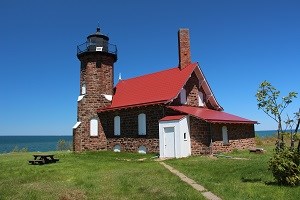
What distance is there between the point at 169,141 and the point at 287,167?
39.0 ft

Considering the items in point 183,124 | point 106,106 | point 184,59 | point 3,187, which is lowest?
point 3,187

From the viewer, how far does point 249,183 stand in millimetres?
11250

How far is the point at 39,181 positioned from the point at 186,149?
10940 millimetres

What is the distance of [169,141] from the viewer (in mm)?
21938

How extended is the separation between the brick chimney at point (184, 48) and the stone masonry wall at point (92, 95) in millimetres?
6790

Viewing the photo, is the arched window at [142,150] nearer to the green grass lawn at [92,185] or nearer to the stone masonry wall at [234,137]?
the stone masonry wall at [234,137]

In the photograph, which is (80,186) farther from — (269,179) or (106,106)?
(106,106)

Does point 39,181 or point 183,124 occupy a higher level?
point 183,124

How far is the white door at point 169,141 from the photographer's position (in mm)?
21688

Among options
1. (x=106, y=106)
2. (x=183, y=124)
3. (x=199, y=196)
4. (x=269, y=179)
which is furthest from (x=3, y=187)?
(x=106, y=106)

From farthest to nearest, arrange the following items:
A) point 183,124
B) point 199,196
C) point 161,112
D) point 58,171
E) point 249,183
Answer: point 161,112 < point 183,124 < point 58,171 < point 249,183 < point 199,196

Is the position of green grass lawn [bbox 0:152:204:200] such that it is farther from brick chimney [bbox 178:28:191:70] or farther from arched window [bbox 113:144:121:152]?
brick chimney [bbox 178:28:191:70]

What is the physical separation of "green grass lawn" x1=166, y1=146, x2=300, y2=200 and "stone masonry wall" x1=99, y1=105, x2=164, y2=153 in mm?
7003

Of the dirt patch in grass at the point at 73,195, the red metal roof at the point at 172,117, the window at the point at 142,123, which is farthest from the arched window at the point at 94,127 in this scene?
the dirt patch in grass at the point at 73,195
